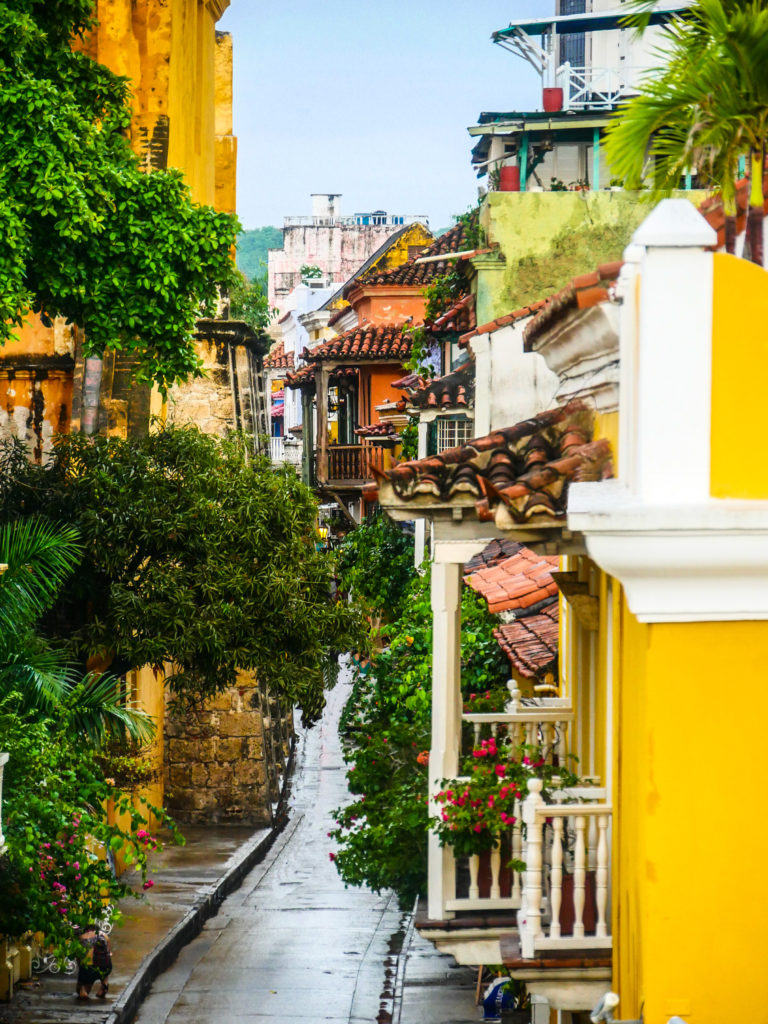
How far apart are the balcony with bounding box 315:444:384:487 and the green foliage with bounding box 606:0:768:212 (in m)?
29.8

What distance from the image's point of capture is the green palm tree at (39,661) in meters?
14.4

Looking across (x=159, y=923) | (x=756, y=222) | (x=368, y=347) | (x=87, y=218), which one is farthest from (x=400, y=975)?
(x=368, y=347)

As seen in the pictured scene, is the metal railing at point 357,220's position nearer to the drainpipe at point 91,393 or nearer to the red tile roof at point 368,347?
the red tile roof at point 368,347

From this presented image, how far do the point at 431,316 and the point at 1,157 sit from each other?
1063 centimetres

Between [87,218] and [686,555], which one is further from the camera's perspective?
[87,218]

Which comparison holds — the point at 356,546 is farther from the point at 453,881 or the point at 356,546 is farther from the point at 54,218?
the point at 453,881

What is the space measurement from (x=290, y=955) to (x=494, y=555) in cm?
564

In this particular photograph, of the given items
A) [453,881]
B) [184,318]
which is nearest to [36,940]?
[184,318]

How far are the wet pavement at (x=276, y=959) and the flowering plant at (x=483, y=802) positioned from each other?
7637mm

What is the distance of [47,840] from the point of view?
13.4 metres

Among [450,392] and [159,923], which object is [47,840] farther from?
[450,392]

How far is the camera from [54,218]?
16.8 meters

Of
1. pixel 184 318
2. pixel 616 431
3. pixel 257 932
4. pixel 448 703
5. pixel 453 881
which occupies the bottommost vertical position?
pixel 257 932

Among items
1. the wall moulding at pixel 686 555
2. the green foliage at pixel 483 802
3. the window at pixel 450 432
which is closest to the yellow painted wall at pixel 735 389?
the wall moulding at pixel 686 555
